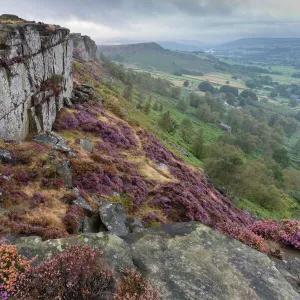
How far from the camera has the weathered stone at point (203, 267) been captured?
9945 mm

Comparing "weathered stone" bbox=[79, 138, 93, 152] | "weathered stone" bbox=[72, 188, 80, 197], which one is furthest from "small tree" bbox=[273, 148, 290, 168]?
"weathered stone" bbox=[72, 188, 80, 197]

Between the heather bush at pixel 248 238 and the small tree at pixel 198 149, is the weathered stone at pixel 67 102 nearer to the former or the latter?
the heather bush at pixel 248 238

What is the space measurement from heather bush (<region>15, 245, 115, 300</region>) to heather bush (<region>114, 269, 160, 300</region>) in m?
0.37

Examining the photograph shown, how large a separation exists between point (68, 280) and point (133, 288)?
227 centimetres

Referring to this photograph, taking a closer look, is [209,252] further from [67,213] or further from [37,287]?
[67,213]

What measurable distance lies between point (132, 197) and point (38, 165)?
1010 centimetres

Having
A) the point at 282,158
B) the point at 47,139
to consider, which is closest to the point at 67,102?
the point at 47,139

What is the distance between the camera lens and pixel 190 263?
36.3 ft

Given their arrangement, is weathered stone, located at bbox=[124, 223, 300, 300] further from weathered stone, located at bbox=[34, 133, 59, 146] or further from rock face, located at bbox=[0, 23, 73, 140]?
weathered stone, located at bbox=[34, 133, 59, 146]

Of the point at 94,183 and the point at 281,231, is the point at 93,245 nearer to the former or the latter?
the point at 281,231

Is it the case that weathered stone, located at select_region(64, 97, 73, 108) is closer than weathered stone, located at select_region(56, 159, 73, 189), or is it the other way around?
weathered stone, located at select_region(56, 159, 73, 189)

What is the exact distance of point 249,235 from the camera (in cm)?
1406

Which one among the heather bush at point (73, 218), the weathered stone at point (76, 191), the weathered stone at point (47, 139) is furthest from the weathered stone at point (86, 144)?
the heather bush at point (73, 218)

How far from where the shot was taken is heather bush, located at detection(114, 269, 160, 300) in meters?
8.45
